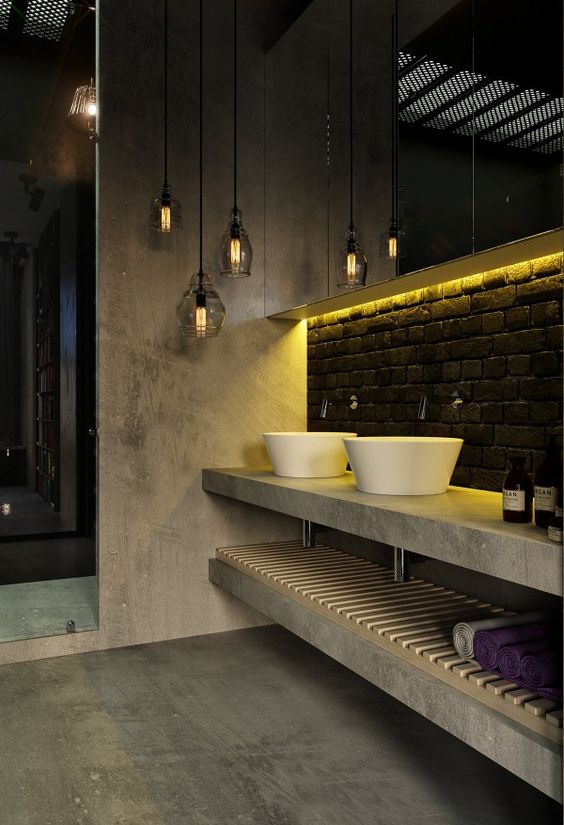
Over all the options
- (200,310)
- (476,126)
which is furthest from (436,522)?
(200,310)

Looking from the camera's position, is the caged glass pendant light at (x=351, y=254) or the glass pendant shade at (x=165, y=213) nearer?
the caged glass pendant light at (x=351, y=254)

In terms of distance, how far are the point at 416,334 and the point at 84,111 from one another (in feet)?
6.29

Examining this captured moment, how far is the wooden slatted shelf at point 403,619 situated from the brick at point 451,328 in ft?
3.35

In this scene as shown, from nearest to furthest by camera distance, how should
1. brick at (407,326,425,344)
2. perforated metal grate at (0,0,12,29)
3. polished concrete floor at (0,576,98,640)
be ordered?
brick at (407,326,425,344) < perforated metal grate at (0,0,12,29) < polished concrete floor at (0,576,98,640)

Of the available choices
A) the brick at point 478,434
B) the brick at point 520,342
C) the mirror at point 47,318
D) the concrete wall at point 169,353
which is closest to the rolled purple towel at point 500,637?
the brick at point 478,434

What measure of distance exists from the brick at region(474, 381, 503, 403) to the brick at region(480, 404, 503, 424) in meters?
0.03

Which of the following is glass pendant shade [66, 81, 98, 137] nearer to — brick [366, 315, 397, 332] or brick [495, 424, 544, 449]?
brick [366, 315, 397, 332]

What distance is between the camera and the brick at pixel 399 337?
3146 mm

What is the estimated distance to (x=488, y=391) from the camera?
267cm

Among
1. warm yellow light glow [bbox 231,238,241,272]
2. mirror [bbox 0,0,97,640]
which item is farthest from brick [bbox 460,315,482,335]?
mirror [bbox 0,0,97,640]

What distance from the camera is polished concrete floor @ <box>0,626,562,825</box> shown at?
201cm

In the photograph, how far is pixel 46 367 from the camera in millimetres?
3246

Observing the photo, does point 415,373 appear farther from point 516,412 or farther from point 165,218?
point 165,218

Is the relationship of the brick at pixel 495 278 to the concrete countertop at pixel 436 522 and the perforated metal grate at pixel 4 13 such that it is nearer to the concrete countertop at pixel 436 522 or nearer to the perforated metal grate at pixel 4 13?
the concrete countertop at pixel 436 522
